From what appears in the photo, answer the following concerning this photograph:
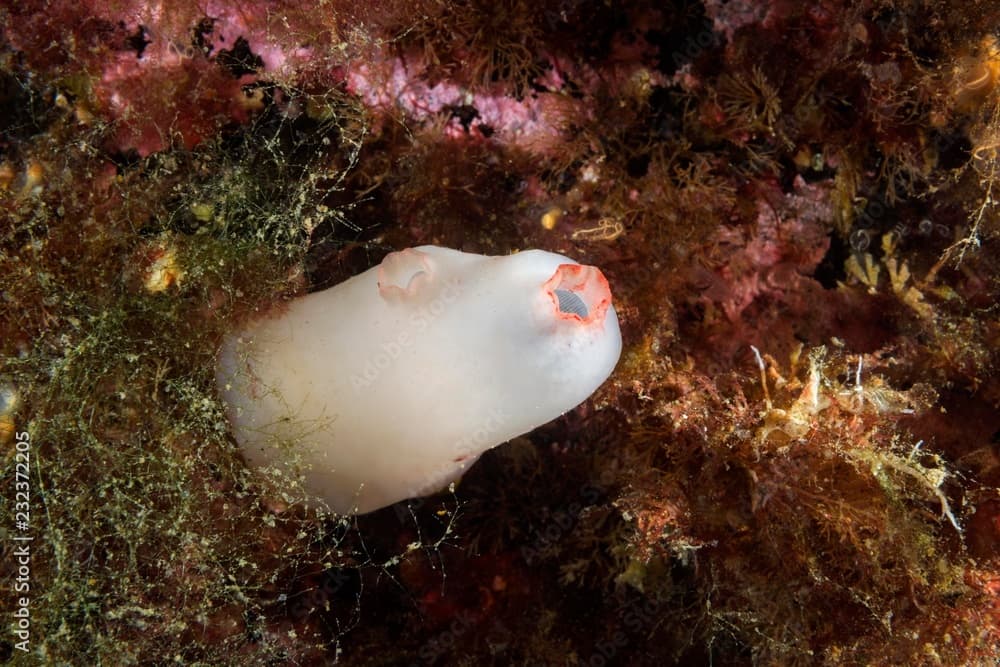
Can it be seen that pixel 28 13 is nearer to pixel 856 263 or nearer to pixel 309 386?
pixel 309 386

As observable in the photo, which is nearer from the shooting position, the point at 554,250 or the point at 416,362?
the point at 416,362

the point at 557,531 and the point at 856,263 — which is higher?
the point at 856,263

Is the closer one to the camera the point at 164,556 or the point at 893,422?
the point at 164,556

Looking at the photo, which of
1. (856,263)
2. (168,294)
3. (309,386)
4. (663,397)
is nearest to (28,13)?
(168,294)
